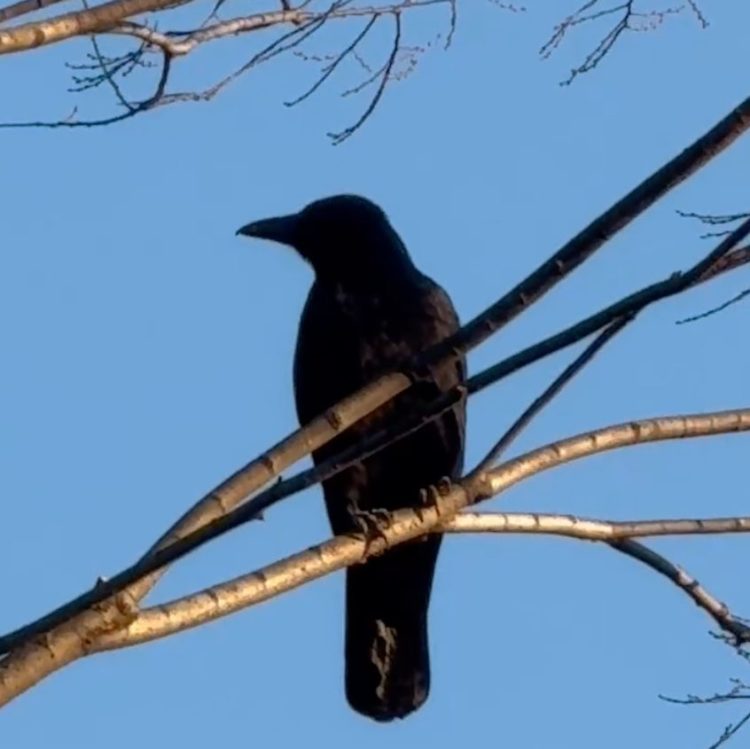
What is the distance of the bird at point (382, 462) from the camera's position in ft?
16.8

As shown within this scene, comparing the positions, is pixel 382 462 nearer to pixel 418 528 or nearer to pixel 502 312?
pixel 418 528

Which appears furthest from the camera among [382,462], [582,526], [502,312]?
[382,462]

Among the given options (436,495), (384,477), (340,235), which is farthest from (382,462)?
(436,495)

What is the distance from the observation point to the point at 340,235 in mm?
5727

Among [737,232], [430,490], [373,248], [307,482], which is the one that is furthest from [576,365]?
[373,248]

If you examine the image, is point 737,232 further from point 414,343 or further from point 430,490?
point 414,343

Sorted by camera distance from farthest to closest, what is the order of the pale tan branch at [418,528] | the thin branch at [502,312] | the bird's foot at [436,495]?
the bird's foot at [436,495] → the pale tan branch at [418,528] → the thin branch at [502,312]

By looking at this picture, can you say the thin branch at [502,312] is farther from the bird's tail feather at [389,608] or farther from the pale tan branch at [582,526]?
the bird's tail feather at [389,608]

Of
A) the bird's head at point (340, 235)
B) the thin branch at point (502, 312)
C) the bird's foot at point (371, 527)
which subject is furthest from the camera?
the bird's head at point (340, 235)

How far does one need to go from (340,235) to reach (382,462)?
83 cm

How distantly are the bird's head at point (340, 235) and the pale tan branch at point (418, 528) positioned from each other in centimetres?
173

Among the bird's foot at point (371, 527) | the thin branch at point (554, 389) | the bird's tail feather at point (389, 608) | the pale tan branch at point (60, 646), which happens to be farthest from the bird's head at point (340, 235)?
the pale tan branch at point (60, 646)

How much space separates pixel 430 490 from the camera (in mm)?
3977

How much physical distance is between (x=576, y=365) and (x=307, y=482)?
26.7 inches
